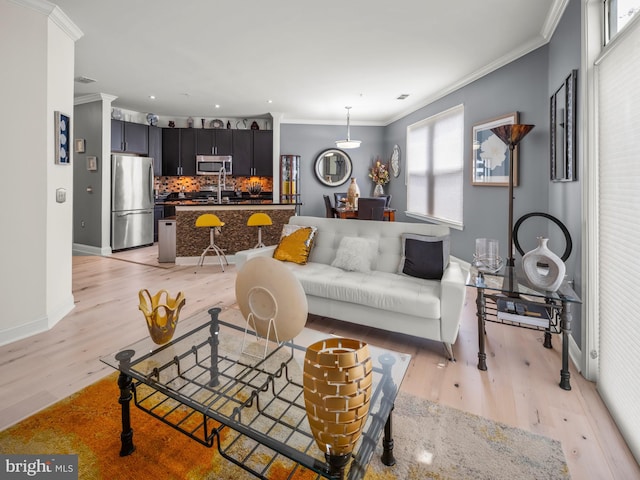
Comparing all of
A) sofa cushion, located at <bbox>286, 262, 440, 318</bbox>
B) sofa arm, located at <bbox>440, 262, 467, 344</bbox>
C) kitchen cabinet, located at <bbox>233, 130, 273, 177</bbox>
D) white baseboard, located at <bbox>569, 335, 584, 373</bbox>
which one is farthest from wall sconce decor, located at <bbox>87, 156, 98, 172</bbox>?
white baseboard, located at <bbox>569, 335, 584, 373</bbox>

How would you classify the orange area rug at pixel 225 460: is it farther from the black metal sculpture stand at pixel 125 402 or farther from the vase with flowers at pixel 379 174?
the vase with flowers at pixel 379 174

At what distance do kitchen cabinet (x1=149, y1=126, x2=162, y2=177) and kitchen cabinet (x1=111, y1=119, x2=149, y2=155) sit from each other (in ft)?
0.33

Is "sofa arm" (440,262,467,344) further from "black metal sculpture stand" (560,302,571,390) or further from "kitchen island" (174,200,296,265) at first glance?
"kitchen island" (174,200,296,265)

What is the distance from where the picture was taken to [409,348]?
2701 mm

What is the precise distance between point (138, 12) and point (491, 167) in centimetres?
406

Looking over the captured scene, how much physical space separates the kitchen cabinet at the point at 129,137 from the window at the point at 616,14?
698cm

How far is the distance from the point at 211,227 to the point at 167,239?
88cm

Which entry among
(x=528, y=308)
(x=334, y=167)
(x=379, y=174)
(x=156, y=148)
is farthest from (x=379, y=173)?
(x=528, y=308)

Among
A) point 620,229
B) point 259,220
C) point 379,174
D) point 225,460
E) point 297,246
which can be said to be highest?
point 379,174

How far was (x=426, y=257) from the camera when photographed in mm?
2875

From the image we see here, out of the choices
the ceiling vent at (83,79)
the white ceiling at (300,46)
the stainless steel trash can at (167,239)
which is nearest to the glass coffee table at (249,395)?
the white ceiling at (300,46)

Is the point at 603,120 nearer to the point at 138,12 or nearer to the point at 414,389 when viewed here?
the point at 414,389

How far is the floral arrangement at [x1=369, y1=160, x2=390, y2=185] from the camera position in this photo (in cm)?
775

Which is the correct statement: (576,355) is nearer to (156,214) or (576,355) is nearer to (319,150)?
(319,150)
